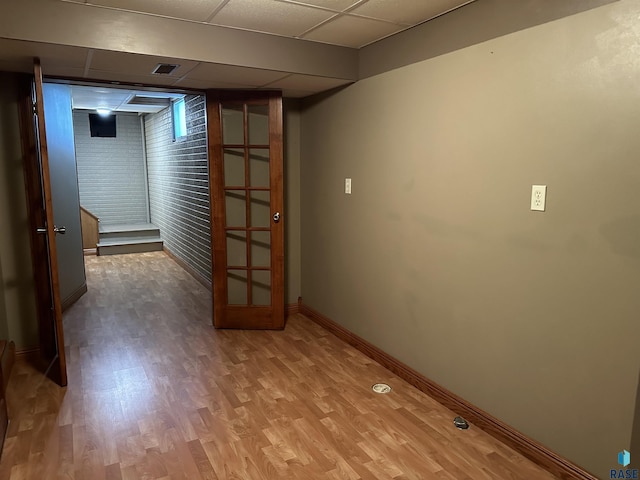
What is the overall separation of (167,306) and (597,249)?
390cm

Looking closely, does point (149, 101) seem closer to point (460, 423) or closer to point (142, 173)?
point (142, 173)

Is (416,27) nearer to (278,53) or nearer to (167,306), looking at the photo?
(278,53)

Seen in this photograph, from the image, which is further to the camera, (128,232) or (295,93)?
(128,232)

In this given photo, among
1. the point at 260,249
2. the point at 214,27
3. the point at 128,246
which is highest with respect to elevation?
the point at 214,27

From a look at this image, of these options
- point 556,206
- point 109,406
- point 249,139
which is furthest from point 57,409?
point 556,206

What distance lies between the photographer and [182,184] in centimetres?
576

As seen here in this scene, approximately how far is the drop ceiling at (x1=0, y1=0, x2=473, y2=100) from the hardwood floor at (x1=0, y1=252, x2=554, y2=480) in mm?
2022

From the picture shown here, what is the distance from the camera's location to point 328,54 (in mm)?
3004

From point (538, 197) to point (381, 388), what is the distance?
155 centimetres

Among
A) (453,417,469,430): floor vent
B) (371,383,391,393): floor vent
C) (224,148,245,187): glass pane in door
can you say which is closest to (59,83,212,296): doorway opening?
(224,148,245,187): glass pane in door

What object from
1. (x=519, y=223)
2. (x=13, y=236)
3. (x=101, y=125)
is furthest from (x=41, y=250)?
(x=101, y=125)

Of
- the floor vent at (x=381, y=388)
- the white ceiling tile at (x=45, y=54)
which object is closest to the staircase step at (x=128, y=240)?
the white ceiling tile at (x=45, y=54)

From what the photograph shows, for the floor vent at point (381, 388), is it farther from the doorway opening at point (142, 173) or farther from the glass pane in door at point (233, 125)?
the doorway opening at point (142, 173)

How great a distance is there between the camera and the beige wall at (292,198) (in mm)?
4047
